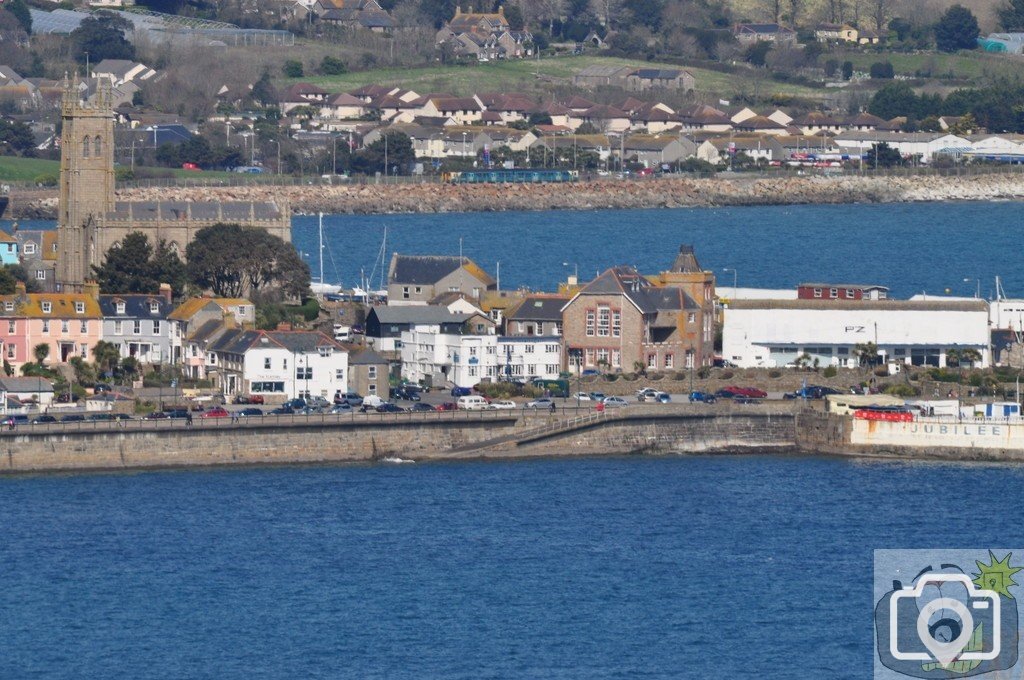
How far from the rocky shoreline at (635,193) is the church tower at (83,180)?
61338 mm

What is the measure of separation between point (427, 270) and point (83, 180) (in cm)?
1247

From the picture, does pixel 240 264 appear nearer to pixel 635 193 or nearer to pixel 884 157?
pixel 635 193

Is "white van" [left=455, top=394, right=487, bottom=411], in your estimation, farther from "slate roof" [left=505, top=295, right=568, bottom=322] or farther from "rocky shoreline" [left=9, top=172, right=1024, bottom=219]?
"rocky shoreline" [left=9, top=172, right=1024, bottom=219]

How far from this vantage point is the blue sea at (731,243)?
395 ft

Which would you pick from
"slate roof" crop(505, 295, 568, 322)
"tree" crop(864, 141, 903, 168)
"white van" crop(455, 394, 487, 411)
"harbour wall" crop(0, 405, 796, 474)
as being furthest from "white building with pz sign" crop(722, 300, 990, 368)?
"tree" crop(864, 141, 903, 168)

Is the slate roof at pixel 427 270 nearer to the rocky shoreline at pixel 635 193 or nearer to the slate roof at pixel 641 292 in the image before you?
the slate roof at pixel 641 292

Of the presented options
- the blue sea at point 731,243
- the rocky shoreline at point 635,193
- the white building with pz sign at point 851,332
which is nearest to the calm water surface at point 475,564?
the white building with pz sign at point 851,332

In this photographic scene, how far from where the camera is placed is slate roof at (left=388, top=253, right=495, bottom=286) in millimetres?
92812

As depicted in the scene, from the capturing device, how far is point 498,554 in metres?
64.1

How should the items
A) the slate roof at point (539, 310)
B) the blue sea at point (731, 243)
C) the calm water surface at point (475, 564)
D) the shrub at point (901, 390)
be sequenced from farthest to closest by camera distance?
the blue sea at point (731, 243) < the slate roof at point (539, 310) < the shrub at point (901, 390) < the calm water surface at point (475, 564)

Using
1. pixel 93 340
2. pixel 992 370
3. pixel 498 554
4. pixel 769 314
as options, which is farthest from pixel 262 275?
pixel 498 554

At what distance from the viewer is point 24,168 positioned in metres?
171

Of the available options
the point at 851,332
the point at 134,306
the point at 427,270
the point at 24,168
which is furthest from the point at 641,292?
the point at 24,168

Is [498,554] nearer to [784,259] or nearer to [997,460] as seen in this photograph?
[997,460]
